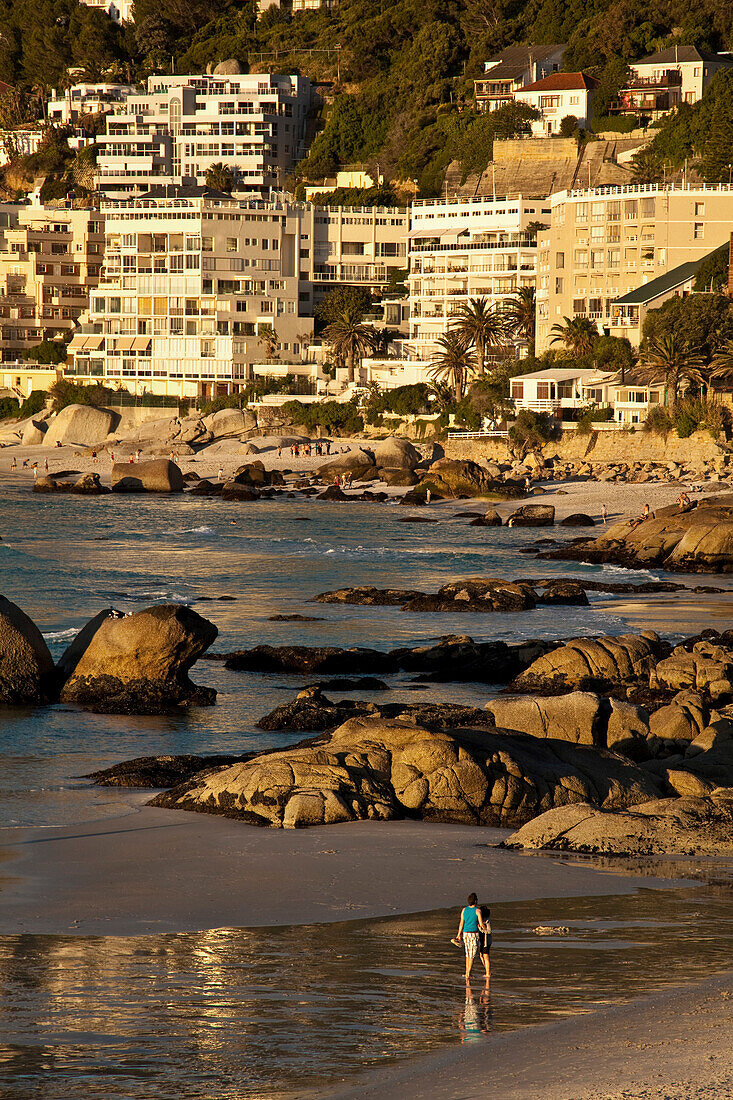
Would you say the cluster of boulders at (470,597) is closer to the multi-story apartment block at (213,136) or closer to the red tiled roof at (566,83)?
the red tiled roof at (566,83)

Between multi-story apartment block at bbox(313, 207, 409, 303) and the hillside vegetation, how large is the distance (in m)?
4.52

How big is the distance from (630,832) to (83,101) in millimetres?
135144

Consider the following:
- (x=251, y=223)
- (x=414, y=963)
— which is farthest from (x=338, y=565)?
(x=251, y=223)

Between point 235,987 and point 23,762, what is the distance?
11022 mm

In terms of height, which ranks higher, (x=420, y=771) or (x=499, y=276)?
(x=499, y=276)

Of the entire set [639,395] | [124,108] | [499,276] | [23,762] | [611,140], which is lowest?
[23,762]

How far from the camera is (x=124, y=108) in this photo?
127062 millimetres

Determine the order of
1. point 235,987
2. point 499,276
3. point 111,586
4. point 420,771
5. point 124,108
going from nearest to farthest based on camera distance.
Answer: point 235,987 → point 420,771 → point 111,586 → point 499,276 → point 124,108

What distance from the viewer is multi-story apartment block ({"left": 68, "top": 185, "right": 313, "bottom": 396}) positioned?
333 ft

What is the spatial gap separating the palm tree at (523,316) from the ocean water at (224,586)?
28442 millimetres

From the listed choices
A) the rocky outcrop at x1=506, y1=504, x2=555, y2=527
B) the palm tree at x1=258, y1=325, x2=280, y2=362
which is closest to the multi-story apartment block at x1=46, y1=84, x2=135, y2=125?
the palm tree at x1=258, y1=325, x2=280, y2=362

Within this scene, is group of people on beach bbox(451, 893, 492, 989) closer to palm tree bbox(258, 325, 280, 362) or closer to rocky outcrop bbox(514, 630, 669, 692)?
rocky outcrop bbox(514, 630, 669, 692)

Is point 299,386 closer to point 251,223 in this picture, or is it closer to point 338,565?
point 251,223

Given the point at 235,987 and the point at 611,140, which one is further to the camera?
the point at 611,140
